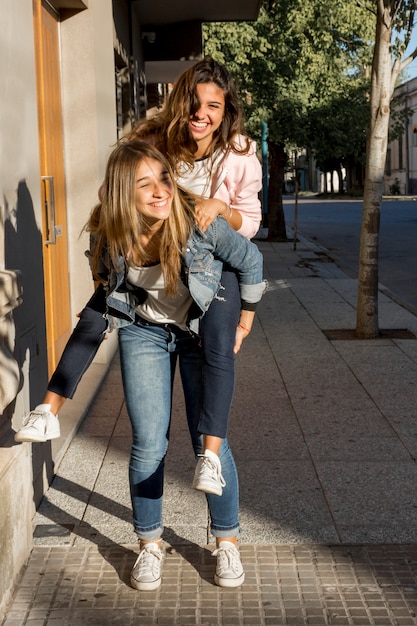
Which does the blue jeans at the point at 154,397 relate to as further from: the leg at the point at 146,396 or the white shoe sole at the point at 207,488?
the white shoe sole at the point at 207,488

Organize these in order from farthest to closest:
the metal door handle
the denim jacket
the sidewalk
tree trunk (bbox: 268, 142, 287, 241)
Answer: tree trunk (bbox: 268, 142, 287, 241) < the metal door handle < the sidewalk < the denim jacket

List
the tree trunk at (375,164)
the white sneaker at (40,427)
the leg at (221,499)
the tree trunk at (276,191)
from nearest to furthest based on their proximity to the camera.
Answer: the white sneaker at (40,427) < the leg at (221,499) < the tree trunk at (375,164) < the tree trunk at (276,191)

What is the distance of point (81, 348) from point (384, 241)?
71.6 feet

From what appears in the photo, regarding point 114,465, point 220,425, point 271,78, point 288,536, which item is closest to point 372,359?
point 114,465

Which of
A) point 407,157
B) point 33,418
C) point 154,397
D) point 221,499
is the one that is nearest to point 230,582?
point 221,499

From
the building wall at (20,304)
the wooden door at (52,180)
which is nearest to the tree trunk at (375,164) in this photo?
the wooden door at (52,180)

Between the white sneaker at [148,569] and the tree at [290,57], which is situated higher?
the tree at [290,57]

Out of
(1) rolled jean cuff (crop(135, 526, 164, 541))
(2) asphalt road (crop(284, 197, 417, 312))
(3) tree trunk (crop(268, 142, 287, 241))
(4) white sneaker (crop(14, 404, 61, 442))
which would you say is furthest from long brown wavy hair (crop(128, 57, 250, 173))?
(3) tree trunk (crop(268, 142, 287, 241))

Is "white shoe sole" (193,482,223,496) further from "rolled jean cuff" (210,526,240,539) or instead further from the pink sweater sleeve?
the pink sweater sleeve

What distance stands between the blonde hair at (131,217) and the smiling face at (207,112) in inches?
11.3

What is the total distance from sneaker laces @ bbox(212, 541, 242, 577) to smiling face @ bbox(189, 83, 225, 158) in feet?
5.31

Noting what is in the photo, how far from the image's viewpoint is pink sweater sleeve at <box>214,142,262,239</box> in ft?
12.6

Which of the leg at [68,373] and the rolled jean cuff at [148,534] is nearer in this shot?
the leg at [68,373]

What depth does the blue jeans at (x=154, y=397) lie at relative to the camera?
149 inches
